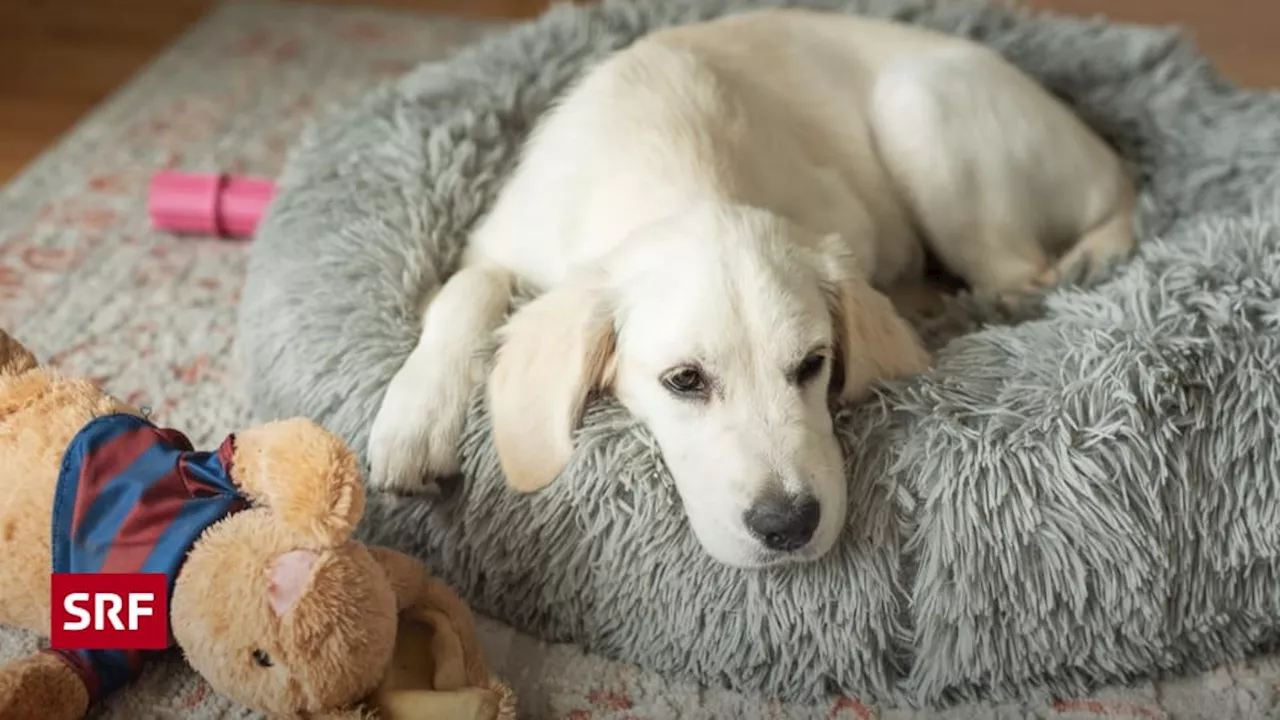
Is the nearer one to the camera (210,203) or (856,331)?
(856,331)

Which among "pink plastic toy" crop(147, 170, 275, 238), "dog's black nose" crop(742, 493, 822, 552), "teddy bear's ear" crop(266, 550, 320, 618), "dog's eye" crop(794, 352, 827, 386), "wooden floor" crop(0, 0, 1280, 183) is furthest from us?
"wooden floor" crop(0, 0, 1280, 183)

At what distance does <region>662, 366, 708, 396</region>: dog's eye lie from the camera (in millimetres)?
1314

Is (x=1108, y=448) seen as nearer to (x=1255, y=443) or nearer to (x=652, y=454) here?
(x=1255, y=443)

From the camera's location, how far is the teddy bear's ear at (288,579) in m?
1.11

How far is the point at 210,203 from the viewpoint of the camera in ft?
7.66

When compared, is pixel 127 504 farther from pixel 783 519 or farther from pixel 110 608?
pixel 783 519

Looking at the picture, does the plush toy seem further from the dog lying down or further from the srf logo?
the dog lying down

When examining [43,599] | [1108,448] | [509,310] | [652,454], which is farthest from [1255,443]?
[43,599]

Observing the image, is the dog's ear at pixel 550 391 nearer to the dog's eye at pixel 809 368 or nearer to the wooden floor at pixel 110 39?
the dog's eye at pixel 809 368

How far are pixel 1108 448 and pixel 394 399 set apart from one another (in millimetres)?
843

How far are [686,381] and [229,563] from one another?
20.2 inches

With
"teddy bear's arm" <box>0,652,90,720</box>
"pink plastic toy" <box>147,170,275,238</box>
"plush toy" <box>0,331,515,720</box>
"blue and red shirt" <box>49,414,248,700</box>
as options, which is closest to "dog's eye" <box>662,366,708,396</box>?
"plush toy" <box>0,331,515,720</box>

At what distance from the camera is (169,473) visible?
1235 mm

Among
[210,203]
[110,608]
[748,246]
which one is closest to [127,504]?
[110,608]
